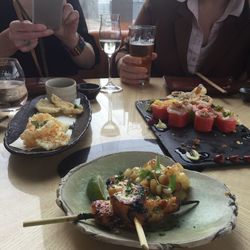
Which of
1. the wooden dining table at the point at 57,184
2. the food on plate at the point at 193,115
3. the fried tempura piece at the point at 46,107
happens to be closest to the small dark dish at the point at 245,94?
the wooden dining table at the point at 57,184

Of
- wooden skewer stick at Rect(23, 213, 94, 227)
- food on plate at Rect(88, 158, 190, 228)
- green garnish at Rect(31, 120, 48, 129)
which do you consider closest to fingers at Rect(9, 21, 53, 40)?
green garnish at Rect(31, 120, 48, 129)

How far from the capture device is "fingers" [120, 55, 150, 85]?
148 cm

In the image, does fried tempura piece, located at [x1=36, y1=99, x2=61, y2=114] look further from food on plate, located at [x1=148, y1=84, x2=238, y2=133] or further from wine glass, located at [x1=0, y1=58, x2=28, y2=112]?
food on plate, located at [x1=148, y1=84, x2=238, y2=133]

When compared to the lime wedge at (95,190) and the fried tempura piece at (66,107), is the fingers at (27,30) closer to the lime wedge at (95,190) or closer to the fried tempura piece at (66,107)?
the fried tempura piece at (66,107)

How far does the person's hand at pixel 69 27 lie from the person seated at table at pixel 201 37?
25cm

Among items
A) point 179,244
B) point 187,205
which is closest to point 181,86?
point 187,205

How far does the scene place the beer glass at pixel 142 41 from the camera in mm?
1430

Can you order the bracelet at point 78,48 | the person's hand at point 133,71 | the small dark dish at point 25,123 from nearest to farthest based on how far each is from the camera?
the small dark dish at point 25,123
the person's hand at point 133,71
the bracelet at point 78,48

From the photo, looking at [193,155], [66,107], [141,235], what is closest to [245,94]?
[193,155]

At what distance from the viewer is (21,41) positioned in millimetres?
1278

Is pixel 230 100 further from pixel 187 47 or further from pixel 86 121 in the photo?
pixel 86 121

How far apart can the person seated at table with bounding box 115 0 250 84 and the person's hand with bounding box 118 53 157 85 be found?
0.13 metres

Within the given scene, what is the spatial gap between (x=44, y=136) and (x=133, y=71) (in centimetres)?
71

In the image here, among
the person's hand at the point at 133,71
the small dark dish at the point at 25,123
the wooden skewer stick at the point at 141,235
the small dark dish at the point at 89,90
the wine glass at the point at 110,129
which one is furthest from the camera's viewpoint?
the person's hand at the point at 133,71
